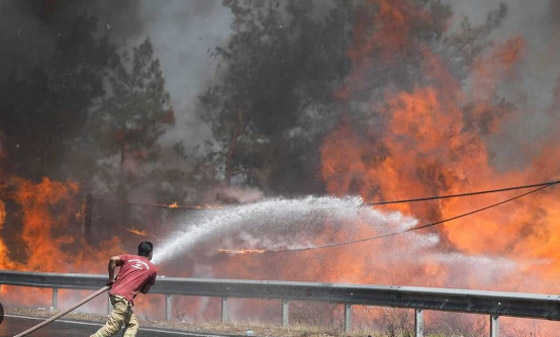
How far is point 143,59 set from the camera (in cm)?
2781

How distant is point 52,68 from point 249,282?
17.4 m

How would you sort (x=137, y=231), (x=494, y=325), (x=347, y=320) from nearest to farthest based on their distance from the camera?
(x=494, y=325)
(x=347, y=320)
(x=137, y=231)

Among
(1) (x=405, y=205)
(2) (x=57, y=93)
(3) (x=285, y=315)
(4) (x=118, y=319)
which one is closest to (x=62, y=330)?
(3) (x=285, y=315)

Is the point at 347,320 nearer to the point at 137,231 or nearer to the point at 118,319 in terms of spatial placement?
the point at 118,319

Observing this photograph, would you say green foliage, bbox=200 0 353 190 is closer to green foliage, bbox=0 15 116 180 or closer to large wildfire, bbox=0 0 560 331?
large wildfire, bbox=0 0 560 331

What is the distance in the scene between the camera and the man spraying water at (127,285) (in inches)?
355

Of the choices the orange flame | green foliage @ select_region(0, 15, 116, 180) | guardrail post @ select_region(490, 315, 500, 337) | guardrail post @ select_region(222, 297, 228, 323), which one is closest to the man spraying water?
guardrail post @ select_region(490, 315, 500, 337)

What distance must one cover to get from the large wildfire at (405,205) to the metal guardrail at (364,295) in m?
7.16

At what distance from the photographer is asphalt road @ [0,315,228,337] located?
12.2m

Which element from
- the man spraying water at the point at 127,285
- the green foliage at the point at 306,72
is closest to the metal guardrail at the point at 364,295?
the man spraying water at the point at 127,285

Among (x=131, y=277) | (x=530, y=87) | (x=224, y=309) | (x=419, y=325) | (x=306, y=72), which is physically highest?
(x=306, y=72)

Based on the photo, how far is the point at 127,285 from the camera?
9.10m

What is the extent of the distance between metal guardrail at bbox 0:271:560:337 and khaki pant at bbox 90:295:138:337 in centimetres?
416

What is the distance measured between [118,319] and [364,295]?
4399 mm
